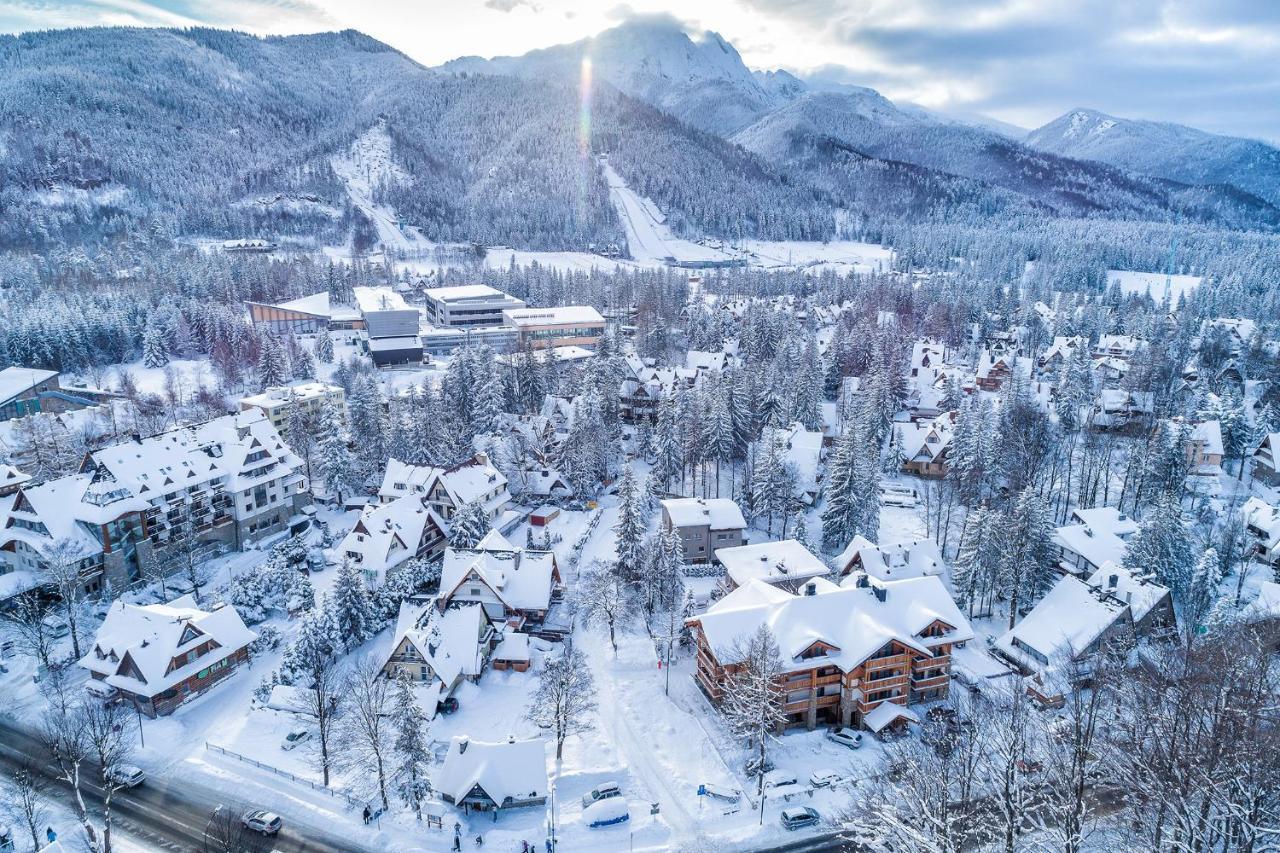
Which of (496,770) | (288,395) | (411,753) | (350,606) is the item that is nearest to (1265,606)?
(496,770)

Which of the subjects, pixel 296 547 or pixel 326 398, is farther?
pixel 326 398

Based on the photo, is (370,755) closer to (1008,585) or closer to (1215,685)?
(1215,685)

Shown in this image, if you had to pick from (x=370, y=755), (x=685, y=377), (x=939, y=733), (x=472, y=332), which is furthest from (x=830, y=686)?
(x=472, y=332)

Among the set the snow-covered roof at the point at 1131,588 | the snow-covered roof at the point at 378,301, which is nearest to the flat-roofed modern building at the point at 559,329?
the snow-covered roof at the point at 378,301

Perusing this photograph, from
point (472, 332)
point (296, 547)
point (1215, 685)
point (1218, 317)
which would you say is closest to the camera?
point (1215, 685)

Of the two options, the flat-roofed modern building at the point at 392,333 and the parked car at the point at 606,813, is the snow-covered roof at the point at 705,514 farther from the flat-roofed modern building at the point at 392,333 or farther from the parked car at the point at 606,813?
the flat-roofed modern building at the point at 392,333

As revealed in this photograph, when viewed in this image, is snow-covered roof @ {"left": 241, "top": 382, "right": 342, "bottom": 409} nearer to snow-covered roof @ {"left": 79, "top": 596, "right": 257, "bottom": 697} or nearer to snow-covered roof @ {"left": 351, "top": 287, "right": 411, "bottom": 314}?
snow-covered roof @ {"left": 351, "top": 287, "right": 411, "bottom": 314}

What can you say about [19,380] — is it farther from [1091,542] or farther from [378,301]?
[1091,542]

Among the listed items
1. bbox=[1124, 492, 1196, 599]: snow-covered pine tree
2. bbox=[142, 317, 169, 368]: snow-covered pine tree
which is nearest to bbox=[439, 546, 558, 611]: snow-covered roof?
bbox=[1124, 492, 1196, 599]: snow-covered pine tree
